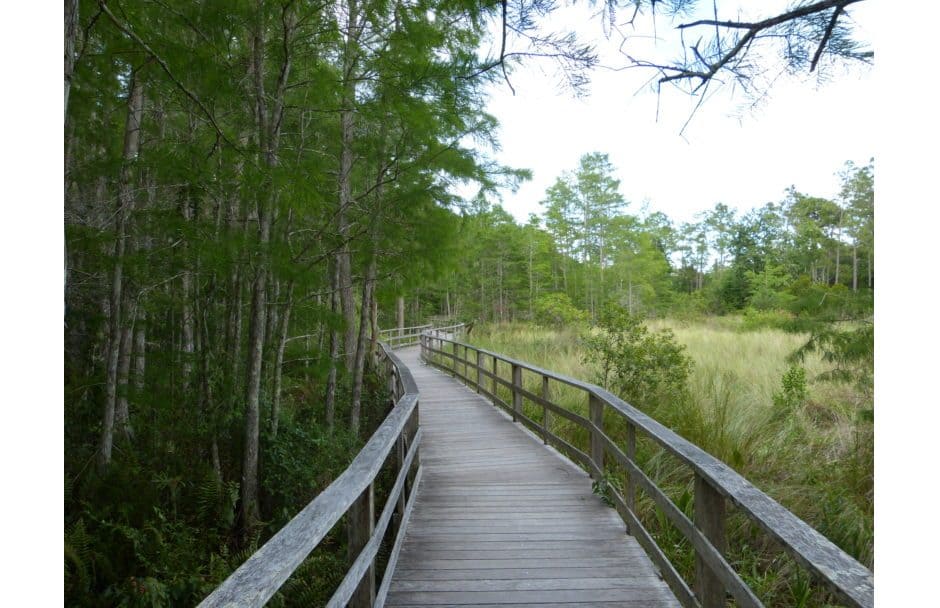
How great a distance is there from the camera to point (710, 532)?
2.34 meters

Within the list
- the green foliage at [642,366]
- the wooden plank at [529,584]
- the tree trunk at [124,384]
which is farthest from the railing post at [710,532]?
the tree trunk at [124,384]

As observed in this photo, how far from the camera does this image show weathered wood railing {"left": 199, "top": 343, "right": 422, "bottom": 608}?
4.24 ft

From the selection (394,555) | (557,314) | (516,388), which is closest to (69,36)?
(394,555)

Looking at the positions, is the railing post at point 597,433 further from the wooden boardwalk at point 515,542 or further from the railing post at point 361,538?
the railing post at point 361,538

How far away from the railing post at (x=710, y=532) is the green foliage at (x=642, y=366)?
5.32 m

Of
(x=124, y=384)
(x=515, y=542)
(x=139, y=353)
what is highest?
(x=139, y=353)

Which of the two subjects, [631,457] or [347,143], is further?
[347,143]

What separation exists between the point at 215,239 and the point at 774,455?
649 centimetres

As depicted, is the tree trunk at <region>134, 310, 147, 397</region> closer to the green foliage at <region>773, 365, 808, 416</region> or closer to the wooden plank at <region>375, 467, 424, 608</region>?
the wooden plank at <region>375, 467, 424, 608</region>

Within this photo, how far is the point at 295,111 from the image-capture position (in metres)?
7.68

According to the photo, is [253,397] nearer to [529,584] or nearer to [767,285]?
[529,584]

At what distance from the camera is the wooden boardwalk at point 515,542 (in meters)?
2.98

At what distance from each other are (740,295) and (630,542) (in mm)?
42076
